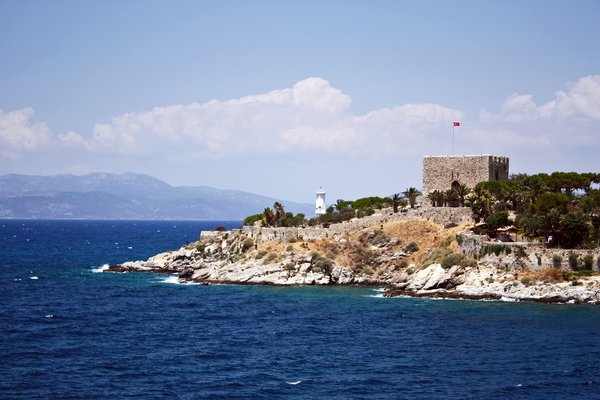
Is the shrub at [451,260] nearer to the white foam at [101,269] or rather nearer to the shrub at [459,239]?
the shrub at [459,239]

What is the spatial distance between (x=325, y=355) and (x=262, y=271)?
3718 cm

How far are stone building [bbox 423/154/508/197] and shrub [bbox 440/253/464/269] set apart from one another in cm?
2028

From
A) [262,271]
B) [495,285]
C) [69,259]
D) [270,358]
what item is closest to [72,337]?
[270,358]

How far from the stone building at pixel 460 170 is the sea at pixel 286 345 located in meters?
24.0

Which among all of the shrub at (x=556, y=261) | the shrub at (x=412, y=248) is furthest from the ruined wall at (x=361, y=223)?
the shrub at (x=556, y=261)

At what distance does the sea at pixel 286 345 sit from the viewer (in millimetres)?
44781

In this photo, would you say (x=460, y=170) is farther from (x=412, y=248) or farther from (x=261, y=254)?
(x=261, y=254)

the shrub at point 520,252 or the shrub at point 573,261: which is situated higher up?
the shrub at point 520,252

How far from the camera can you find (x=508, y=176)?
346 ft

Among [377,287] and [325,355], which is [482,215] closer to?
[377,287]

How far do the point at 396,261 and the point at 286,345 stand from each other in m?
34.2

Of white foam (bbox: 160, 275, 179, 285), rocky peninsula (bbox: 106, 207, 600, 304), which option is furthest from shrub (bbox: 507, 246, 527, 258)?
white foam (bbox: 160, 275, 179, 285)

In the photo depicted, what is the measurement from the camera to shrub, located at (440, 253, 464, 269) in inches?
3199

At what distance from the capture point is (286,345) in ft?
187
